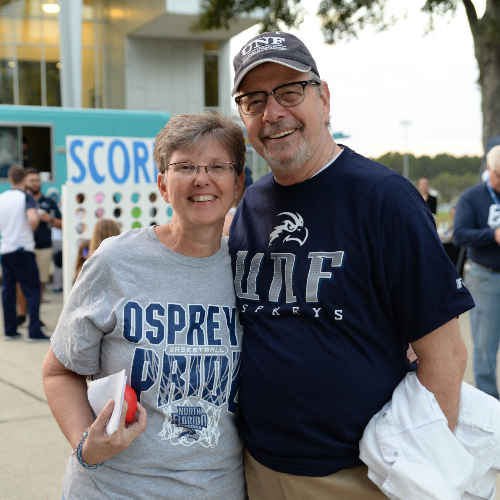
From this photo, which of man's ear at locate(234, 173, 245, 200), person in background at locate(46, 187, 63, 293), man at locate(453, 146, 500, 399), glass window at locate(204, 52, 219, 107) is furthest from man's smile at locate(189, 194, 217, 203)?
glass window at locate(204, 52, 219, 107)

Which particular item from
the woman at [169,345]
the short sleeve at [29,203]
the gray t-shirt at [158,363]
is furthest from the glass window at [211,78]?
the gray t-shirt at [158,363]

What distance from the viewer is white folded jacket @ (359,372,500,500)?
66.8 inches

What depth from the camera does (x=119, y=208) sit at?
6832mm

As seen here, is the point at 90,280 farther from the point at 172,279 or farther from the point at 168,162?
the point at 168,162

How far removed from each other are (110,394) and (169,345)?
22cm

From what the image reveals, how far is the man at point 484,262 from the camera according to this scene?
4.78 meters

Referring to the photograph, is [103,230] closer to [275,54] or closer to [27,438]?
A: [27,438]

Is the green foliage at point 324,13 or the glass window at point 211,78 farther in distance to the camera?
the glass window at point 211,78


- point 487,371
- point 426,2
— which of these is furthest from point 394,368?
point 426,2

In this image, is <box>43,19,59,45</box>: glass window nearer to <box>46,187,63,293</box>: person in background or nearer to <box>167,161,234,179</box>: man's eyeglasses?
<box>46,187,63,293</box>: person in background

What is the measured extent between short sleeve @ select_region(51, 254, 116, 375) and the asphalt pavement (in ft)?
7.06

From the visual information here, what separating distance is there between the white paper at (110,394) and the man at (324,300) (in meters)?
0.42

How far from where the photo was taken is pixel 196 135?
1968 millimetres

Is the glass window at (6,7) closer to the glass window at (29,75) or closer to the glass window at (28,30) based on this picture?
the glass window at (28,30)
